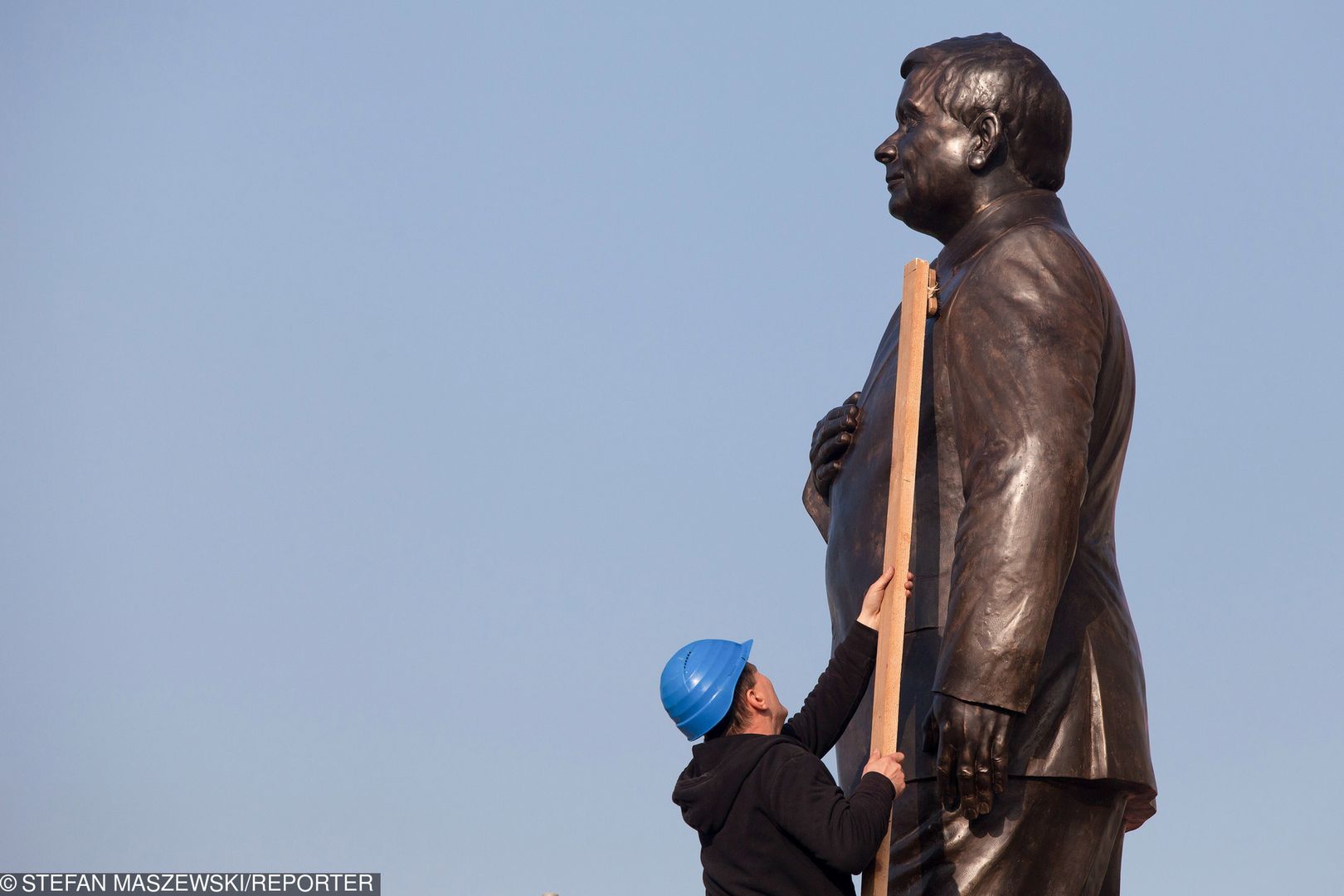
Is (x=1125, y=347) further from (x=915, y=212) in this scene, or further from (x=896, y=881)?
(x=896, y=881)

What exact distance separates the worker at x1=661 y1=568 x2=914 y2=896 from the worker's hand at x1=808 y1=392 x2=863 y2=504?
739mm

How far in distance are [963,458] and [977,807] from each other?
35.9 inches

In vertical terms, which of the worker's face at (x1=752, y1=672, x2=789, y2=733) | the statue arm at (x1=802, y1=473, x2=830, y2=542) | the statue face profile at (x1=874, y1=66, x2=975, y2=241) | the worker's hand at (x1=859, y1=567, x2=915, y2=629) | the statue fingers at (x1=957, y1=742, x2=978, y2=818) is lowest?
the statue fingers at (x1=957, y1=742, x2=978, y2=818)

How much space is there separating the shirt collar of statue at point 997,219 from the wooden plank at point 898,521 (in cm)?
32

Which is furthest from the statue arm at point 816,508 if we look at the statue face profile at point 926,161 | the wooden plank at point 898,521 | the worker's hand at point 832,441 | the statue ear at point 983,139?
the statue ear at point 983,139

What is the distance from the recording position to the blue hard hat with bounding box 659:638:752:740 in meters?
4.88

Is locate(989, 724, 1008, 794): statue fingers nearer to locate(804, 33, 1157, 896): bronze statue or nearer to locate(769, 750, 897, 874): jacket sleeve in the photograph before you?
locate(804, 33, 1157, 896): bronze statue

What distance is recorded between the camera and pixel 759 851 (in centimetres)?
466

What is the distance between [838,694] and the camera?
16.6ft

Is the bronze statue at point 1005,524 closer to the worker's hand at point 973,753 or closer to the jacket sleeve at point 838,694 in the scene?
the worker's hand at point 973,753

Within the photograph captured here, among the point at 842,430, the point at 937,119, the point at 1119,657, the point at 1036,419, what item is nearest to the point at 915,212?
the point at 937,119

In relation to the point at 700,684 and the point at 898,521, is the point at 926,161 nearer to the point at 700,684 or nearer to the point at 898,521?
the point at 898,521

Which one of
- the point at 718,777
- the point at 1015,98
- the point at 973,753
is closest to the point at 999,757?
the point at 973,753

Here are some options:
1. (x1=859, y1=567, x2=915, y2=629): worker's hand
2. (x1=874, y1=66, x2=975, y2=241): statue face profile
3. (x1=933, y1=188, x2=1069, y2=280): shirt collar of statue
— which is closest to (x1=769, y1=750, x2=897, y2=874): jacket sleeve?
(x1=859, y1=567, x2=915, y2=629): worker's hand
